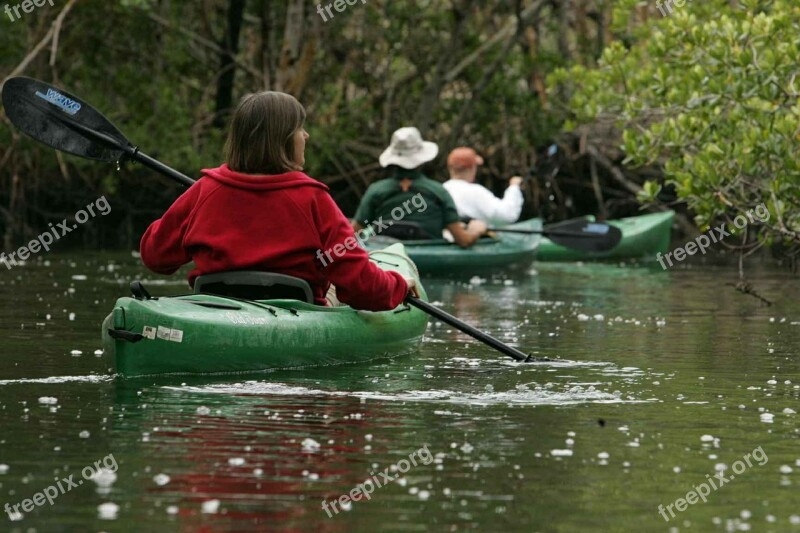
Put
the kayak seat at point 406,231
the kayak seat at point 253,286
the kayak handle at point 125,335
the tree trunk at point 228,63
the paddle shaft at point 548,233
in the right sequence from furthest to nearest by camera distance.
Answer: the tree trunk at point 228,63 → the paddle shaft at point 548,233 → the kayak seat at point 406,231 → the kayak seat at point 253,286 → the kayak handle at point 125,335

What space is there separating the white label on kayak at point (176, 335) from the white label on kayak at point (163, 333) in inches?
0.6

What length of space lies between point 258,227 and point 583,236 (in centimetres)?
817

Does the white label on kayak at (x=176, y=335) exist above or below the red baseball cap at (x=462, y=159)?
below

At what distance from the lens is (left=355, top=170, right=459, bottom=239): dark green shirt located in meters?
14.1

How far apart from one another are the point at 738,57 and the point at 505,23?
46.5 feet

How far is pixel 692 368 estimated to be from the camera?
335 inches

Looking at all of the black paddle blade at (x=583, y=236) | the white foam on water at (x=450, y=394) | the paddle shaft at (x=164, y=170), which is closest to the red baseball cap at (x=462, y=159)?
the black paddle blade at (x=583, y=236)

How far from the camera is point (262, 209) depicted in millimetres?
7594

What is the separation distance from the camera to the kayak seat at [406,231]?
14.4 meters

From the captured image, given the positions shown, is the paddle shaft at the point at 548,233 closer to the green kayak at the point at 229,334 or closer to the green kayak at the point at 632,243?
the green kayak at the point at 632,243

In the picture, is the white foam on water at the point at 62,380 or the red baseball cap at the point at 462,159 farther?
the red baseball cap at the point at 462,159

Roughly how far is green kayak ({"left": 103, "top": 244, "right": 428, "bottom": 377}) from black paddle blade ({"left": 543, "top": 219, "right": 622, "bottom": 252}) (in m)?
6.82

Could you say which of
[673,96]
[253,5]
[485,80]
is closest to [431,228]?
[673,96]

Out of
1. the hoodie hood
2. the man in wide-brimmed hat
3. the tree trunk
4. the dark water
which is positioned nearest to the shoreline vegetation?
the tree trunk
